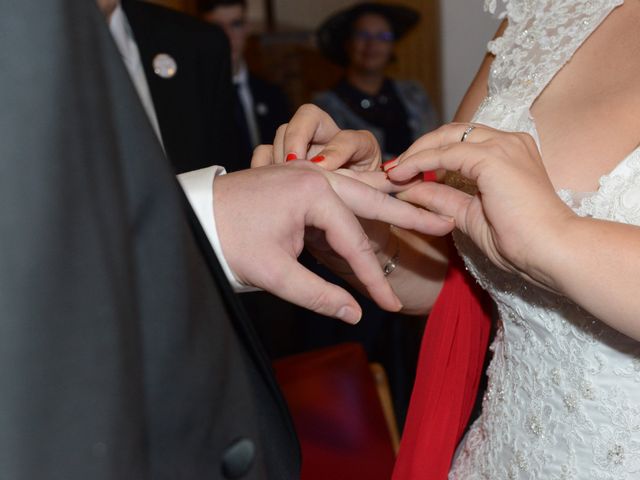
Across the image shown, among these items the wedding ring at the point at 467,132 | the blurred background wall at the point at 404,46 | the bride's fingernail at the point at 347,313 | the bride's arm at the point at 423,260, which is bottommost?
the blurred background wall at the point at 404,46

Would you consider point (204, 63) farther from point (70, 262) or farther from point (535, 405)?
point (70, 262)

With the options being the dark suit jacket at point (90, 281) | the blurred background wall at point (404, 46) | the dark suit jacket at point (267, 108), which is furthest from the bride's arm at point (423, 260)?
the dark suit jacket at point (267, 108)

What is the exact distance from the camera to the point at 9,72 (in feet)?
1.35

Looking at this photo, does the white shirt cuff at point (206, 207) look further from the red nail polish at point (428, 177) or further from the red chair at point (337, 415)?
the red chair at point (337, 415)

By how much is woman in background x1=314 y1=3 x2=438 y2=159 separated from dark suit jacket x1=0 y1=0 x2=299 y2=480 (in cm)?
253

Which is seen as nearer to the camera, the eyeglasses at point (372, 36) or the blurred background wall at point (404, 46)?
the blurred background wall at point (404, 46)

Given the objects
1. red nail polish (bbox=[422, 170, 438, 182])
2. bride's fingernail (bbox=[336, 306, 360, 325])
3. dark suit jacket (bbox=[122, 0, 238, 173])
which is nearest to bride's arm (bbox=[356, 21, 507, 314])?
red nail polish (bbox=[422, 170, 438, 182])

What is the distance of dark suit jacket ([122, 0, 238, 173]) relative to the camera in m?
1.81

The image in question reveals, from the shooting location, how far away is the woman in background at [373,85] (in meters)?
3.02

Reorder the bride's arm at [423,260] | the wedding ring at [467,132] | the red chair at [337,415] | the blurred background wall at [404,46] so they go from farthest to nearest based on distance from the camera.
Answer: the blurred background wall at [404,46] < the red chair at [337,415] < the bride's arm at [423,260] < the wedding ring at [467,132]

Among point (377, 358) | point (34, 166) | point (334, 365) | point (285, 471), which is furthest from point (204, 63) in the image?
point (34, 166)

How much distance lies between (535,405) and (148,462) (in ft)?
2.06

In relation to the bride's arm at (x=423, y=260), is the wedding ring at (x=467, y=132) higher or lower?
higher

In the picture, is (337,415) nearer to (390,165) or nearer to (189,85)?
(390,165)
